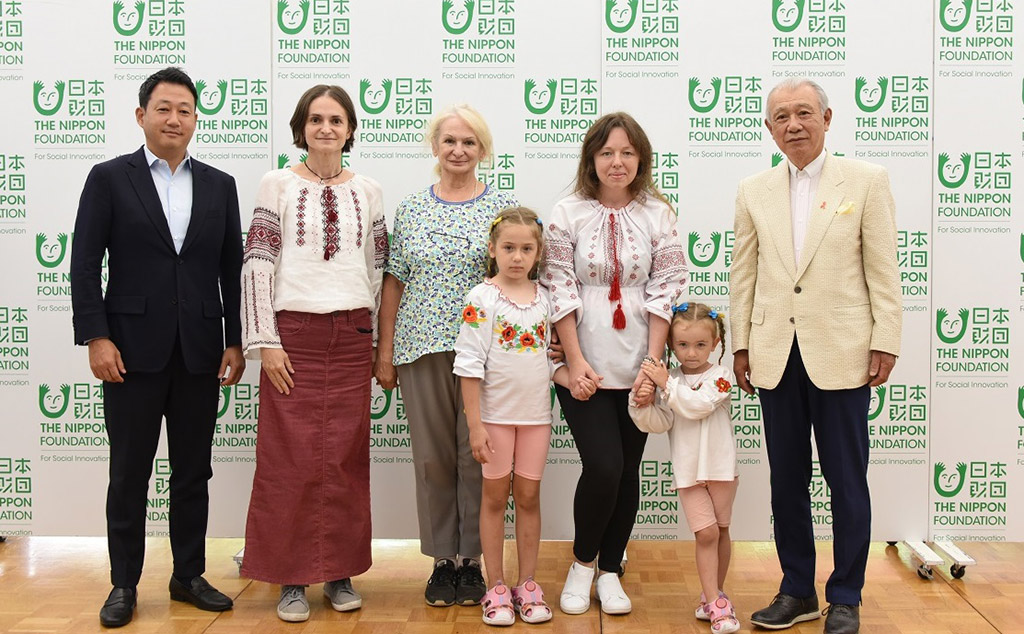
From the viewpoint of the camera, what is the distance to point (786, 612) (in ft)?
9.70

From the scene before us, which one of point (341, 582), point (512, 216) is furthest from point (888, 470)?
point (341, 582)

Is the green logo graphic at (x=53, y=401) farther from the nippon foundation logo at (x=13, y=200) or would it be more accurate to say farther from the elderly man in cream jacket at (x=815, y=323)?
the elderly man in cream jacket at (x=815, y=323)

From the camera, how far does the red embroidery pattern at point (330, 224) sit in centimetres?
305

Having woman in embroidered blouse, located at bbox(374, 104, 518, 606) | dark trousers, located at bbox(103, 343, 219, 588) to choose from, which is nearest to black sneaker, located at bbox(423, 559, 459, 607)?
woman in embroidered blouse, located at bbox(374, 104, 518, 606)

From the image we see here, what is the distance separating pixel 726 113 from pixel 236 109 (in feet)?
6.79

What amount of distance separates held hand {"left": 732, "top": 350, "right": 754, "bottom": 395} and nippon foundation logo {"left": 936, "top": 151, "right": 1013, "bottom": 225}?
1.36 m

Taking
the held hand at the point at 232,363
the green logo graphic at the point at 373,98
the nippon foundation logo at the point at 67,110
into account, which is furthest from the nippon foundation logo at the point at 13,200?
the green logo graphic at the point at 373,98

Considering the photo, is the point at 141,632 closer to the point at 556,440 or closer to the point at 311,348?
the point at 311,348

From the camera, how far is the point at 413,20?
3.78m

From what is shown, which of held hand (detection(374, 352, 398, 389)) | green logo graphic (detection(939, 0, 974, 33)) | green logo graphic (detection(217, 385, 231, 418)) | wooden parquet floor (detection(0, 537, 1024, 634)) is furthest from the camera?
green logo graphic (detection(217, 385, 231, 418))

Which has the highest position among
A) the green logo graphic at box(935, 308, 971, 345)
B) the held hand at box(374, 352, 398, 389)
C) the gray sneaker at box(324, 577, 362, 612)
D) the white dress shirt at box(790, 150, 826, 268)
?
the white dress shirt at box(790, 150, 826, 268)

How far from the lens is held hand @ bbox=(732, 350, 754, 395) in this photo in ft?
9.96

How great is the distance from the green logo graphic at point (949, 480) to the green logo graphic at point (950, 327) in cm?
53

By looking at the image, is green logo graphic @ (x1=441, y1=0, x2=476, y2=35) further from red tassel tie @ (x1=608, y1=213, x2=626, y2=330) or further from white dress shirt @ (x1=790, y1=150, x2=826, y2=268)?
white dress shirt @ (x1=790, y1=150, x2=826, y2=268)
